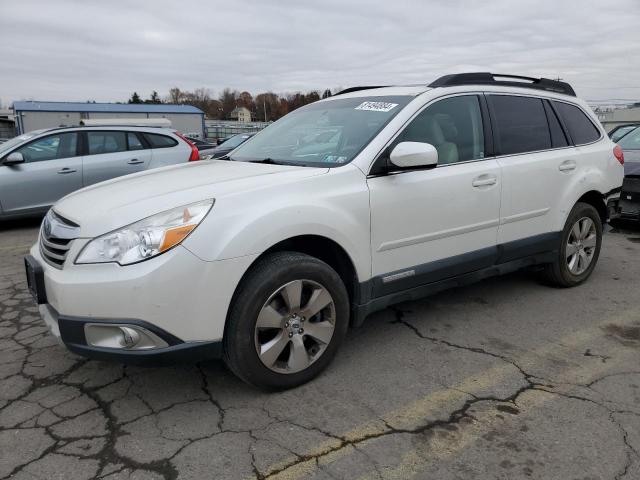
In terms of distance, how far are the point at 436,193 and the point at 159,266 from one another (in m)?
1.86

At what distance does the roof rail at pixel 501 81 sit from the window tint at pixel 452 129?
0.13 meters

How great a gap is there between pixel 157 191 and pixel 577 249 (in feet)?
12.1

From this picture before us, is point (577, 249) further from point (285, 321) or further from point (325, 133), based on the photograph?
point (285, 321)

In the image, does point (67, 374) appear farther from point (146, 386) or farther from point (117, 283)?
point (117, 283)

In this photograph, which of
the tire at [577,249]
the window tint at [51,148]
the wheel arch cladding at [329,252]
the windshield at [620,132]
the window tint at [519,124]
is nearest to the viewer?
the wheel arch cladding at [329,252]

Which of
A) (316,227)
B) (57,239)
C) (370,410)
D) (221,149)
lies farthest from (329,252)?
(221,149)

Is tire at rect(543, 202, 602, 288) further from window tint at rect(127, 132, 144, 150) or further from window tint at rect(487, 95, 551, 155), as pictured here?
window tint at rect(127, 132, 144, 150)

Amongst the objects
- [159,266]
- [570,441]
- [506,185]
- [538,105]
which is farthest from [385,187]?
[538,105]

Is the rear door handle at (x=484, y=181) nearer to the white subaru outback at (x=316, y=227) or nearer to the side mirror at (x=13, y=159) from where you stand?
the white subaru outback at (x=316, y=227)

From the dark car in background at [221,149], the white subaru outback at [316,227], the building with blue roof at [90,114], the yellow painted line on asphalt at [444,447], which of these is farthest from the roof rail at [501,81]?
the building with blue roof at [90,114]

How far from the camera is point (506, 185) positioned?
380 centimetres

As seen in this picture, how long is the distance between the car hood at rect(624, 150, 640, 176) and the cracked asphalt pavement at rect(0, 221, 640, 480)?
3486 millimetres

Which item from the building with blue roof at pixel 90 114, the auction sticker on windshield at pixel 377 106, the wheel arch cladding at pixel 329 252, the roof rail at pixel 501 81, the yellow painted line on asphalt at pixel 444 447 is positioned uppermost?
the building with blue roof at pixel 90 114

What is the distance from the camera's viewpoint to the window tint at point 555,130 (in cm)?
434
